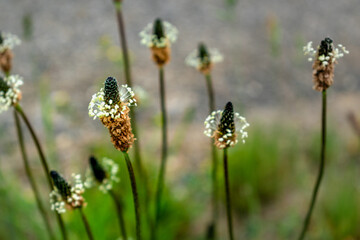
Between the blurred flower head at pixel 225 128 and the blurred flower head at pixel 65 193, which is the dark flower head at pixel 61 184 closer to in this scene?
the blurred flower head at pixel 65 193

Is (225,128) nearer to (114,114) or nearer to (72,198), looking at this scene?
(114,114)

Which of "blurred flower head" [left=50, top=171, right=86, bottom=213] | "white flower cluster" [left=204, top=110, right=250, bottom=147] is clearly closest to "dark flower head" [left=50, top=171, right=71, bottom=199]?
"blurred flower head" [left=50, top=171, right=86, bottom=213]

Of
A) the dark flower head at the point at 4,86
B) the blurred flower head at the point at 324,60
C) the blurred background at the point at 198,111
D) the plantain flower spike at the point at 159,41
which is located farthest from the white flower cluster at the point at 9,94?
the blurred flower head at the point at 324,60

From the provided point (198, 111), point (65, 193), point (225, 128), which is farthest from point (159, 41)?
point (198, 111)

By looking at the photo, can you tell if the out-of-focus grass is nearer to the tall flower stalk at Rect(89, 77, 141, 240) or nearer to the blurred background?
the blurred background

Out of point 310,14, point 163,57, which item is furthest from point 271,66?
point 163,57
